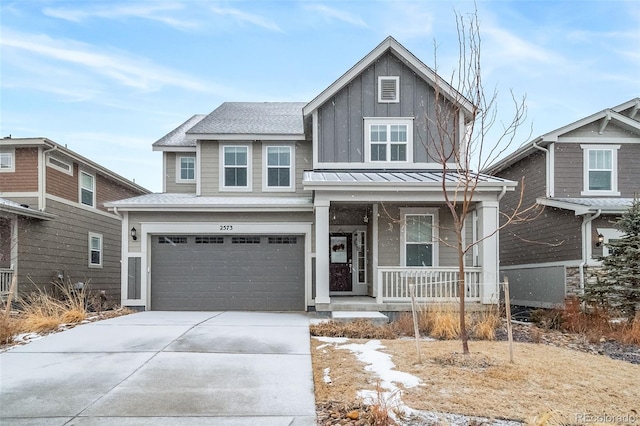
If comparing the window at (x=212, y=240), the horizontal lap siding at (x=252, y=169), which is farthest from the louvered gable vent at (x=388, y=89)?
the window at (x=212, y=240)

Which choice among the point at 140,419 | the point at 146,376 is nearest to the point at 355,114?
the point at 146,376

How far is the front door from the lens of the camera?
15.0 meters

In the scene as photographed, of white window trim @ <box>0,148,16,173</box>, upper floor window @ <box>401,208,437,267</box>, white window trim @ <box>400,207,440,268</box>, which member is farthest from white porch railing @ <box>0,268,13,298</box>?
upper floor window @ <box>401,208,437,267</box>

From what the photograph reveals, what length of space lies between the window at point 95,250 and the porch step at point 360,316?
10.8 metres

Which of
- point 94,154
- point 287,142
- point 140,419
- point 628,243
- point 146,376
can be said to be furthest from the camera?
point 94,154

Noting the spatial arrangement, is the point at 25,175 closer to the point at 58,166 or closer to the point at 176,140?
the point at 58,166

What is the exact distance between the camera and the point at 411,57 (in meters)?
14.0

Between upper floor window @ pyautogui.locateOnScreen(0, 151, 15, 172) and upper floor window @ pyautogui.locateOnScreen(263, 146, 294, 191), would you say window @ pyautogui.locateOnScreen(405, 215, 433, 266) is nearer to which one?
upper floor window @ pyautogui.locateOnScreen(263, 146, 294, 191)

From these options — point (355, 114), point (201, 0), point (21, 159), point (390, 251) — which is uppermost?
point (201, 0)

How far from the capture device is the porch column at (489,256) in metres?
11.8

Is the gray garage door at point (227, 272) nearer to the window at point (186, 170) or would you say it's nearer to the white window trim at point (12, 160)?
the window at point (186, 170)

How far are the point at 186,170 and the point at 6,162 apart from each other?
Answer: 518 centimetres

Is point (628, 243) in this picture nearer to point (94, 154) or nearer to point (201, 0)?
point (201, 0)

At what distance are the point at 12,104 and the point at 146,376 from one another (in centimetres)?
1245
